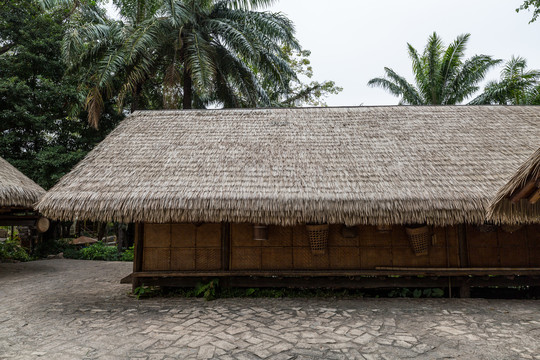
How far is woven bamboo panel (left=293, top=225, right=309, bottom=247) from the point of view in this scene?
558 cm

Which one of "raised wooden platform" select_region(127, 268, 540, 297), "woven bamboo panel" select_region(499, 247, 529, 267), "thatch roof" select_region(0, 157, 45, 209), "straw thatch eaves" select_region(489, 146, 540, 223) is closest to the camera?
"straw thatch eaves" select_region(489, 146, 540, 223)

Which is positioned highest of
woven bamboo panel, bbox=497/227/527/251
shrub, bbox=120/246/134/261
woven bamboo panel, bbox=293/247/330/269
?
woven bamboo panel, bbox=497/227/527/251

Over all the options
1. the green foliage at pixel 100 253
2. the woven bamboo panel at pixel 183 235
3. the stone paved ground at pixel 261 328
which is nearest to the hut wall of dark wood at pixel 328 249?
the woven bamboo panel at pixel 183 235

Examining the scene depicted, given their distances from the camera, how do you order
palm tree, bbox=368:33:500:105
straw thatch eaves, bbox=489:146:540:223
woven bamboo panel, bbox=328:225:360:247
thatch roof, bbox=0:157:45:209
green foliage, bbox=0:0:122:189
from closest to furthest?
straw thatch eaves, bbox=489:146:540:223 → woven bamboo panel, bbox=328:225:360:247 → thatch roof, bbox=0:157:45:209 → green foliage, bbox=0:0:122:189 → palm tree, bbox=368:33:500:105

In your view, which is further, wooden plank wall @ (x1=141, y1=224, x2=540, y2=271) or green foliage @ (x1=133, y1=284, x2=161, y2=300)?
wooden plank wall @ (x1=141, y1=224, x2=540, y2=271)

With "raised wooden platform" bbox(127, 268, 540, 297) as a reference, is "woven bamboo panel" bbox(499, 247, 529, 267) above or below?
above

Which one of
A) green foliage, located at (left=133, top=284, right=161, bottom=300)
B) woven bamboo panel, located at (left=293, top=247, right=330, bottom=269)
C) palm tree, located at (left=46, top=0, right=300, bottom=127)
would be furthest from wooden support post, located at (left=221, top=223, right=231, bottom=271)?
palm tree, located at (left=46, top=0, right=300, bottom=127)

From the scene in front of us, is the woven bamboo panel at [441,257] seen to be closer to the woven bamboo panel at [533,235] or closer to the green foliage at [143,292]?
the woven bamboo panel at [533,235]

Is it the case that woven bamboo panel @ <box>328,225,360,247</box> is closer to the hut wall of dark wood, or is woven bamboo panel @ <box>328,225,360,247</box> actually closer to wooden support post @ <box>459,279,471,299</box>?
the hut wall of dark wood

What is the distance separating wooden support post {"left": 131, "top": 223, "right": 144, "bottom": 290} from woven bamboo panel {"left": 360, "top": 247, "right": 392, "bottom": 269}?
402cm

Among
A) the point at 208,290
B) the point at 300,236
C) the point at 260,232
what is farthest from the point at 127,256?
the point at 300,236

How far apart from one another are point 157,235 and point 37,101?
29.3 feet

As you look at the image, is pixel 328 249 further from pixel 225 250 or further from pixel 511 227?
pixel 511 227

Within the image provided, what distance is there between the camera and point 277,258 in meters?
5.58
